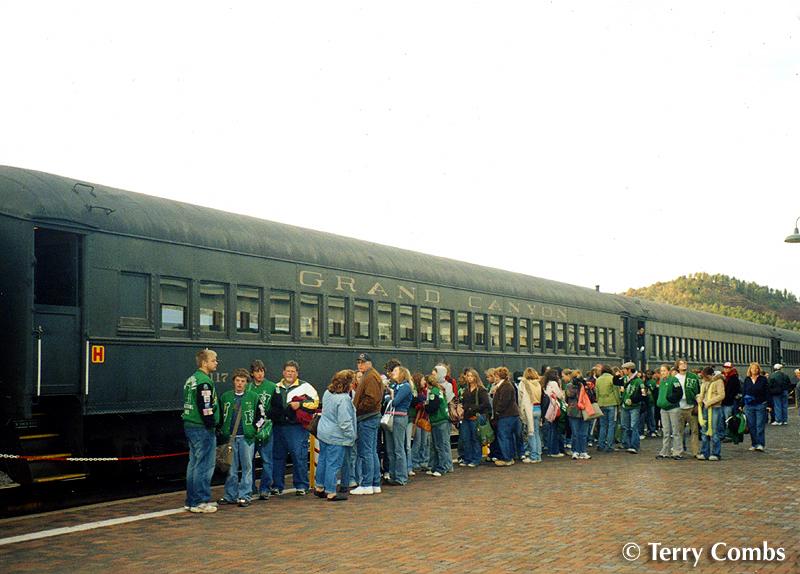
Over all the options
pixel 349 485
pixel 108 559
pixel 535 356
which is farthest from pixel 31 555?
pixel 535 356

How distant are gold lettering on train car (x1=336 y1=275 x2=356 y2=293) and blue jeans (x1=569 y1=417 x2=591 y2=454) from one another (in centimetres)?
446

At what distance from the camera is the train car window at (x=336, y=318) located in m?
16.2

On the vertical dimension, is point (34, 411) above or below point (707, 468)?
above

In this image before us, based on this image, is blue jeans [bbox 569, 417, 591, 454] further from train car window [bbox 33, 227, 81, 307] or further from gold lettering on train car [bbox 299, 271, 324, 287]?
train car window [bbox 33, 227, 81, 307]

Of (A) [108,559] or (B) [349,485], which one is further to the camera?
(B) [349,485]

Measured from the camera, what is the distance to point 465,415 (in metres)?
15.5

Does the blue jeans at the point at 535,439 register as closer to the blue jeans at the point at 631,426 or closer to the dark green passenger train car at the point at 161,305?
the blue jeans at the point at 631,426

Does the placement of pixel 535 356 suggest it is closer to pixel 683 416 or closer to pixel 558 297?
pixel 558 297

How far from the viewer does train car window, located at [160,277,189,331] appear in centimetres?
1283

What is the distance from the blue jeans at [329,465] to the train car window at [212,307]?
2.71 meters

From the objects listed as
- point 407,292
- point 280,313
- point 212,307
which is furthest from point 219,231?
point 407,292

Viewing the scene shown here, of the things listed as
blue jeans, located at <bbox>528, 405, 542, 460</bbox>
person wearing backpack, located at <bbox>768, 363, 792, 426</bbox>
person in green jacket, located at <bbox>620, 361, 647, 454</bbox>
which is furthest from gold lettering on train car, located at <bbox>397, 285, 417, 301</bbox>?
person wearing backpack, located at <bbox>768, 363, 792, 426</bbox>

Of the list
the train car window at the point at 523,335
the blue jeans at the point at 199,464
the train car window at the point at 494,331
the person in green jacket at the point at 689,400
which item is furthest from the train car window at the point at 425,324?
the blue jeans at the point at 199,464

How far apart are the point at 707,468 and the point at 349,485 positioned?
19.0 feet
